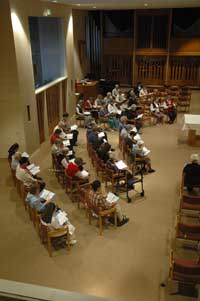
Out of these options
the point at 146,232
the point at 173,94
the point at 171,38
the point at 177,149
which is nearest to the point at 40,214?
the point at 146,232

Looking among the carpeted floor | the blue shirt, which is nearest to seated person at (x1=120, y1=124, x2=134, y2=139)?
the carpeted floor

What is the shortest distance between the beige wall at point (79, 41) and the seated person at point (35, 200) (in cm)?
1139

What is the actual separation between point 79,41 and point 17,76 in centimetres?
905

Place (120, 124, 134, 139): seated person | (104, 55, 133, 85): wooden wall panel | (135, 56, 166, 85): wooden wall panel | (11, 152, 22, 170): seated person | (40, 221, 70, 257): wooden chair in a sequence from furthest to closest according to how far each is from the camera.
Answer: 1. (104, 55, 133, 85): wooden wall panel
2. (135, 56, 166, 85): wooden wall panel
3. (120, 124, 134, 139): seated person
4. (11, 152, 22, 170): seated person
5. (40, 221, 70, 257): wooden chair

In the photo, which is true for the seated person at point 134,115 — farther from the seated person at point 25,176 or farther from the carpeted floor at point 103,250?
the seated person at point 25,176

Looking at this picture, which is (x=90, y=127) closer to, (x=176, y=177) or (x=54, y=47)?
(x=176, y=177)

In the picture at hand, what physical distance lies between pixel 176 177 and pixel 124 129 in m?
2.36

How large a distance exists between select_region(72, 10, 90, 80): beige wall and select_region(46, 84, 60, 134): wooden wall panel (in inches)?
183

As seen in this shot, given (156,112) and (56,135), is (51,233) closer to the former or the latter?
(56,135)

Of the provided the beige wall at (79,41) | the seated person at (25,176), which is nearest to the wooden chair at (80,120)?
the beige wall at (79,41)

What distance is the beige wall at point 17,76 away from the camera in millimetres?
8594

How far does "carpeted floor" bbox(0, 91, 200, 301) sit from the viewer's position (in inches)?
212

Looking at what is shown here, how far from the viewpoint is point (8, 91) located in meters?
9.27

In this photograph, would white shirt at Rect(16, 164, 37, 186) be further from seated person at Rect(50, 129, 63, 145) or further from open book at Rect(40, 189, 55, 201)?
seated person at Rect(50, 129, 63, 145)
